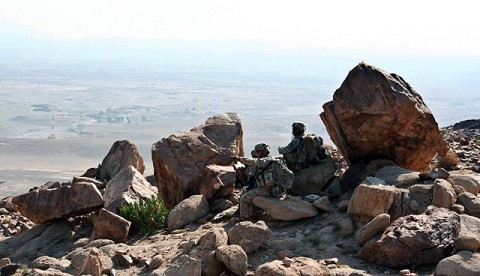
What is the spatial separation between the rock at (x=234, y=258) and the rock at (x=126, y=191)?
6.15 metres

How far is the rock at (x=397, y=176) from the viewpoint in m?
14.0

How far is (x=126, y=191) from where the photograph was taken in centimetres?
1741

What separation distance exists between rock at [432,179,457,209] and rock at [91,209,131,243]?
7817mm

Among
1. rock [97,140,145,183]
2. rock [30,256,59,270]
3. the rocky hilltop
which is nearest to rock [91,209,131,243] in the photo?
the rocky hilltop

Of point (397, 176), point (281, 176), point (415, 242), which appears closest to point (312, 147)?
point (281, 176)

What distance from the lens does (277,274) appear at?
9.78 metres

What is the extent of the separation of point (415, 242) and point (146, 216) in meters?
7.87

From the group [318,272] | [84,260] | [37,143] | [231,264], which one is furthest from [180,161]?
[37,143]

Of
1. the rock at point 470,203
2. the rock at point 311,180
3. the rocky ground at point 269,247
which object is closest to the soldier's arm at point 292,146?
the rock at point 311,180

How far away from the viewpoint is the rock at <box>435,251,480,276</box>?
32.6ft

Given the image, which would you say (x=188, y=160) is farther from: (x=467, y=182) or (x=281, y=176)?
(x=467, y=182)

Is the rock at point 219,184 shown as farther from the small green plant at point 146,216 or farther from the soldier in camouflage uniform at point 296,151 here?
the soldier in camouflage uniform at point 296,151

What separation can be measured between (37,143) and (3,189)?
73725 millimetres

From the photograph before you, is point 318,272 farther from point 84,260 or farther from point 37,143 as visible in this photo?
point 37,143
